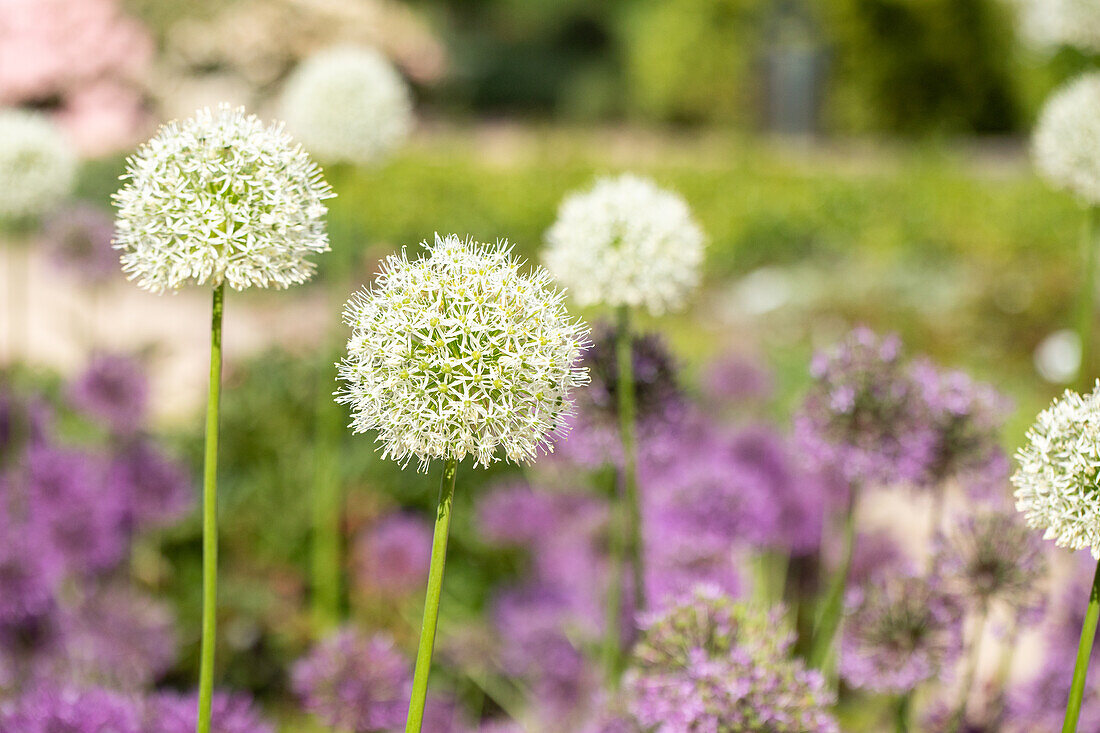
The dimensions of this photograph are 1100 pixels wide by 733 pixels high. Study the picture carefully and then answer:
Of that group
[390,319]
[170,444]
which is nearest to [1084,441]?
[390,319]

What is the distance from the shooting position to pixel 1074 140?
2.40 meters

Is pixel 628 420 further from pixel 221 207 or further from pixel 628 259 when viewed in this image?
pixel 221 207

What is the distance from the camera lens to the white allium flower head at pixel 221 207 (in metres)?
1.33

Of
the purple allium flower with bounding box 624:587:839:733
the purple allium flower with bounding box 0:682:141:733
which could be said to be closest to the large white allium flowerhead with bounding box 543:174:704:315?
the purple allium flower with bounding box 624:587:839:733

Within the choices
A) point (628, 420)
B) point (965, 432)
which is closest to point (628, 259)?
point (628, 420)

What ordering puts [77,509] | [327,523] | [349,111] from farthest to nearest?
[327,523] → [349,111] → [77,509]

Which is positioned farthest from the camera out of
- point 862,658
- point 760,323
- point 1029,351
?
point 760,323

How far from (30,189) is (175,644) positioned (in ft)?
4.22

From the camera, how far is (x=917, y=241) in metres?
10.5

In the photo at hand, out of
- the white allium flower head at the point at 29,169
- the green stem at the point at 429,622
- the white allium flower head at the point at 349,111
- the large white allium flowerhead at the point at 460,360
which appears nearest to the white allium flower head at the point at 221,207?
the large white allium flowerhead at the point at 460,360

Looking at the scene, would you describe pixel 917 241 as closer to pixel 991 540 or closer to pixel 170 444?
pixel 170 444

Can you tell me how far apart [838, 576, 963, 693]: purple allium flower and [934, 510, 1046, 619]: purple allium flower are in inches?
1.8

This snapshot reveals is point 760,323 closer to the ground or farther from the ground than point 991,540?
farther from the ground

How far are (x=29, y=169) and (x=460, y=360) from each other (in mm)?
1944
